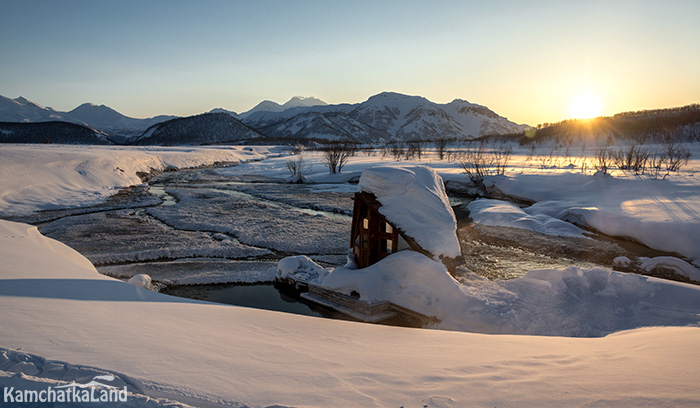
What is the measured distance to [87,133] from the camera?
132875mm

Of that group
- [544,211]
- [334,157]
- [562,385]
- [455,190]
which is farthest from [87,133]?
[562,385]

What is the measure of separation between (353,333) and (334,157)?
3700 cm

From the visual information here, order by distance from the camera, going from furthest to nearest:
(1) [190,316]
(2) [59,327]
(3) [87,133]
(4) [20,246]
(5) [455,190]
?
1. (3) [87,133]
2. (5) [455,190]
3. (4) [20,246]
4. (1) [190,316]
5. (2) [59,327]

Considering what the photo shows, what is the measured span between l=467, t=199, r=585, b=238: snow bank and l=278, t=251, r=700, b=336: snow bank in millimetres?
8553

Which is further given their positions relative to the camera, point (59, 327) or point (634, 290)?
point (634, 290)

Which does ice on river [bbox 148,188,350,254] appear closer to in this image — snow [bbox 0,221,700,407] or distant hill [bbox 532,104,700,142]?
snow [bbox 0,221,700,407]

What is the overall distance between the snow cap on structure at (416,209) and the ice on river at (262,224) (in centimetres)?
547

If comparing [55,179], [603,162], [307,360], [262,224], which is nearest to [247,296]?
[307,360]

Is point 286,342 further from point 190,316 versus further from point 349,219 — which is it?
point 349,219

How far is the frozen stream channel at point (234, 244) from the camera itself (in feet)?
37.8

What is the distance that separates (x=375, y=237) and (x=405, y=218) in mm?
1095

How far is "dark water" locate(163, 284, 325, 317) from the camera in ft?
32.6

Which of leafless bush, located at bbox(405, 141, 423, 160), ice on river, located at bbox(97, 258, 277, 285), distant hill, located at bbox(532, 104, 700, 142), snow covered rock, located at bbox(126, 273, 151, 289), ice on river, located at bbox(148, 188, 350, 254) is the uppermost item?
distant hill, located at bbox(532, 104, 700, 142)

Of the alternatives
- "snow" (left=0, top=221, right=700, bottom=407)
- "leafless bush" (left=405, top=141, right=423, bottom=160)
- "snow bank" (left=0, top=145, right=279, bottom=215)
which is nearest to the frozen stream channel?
"snow bank" (left=0, top=145, right=279, bottom=215)
